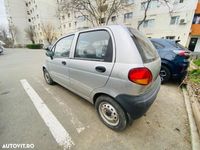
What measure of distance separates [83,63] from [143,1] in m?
Result: 19.2

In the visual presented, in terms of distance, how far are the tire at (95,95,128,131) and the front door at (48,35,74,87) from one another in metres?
1.18

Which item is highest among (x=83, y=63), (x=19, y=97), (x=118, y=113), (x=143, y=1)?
(x=143, y=1)

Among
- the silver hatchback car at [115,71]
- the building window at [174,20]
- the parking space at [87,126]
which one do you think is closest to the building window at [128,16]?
the building window at [174,20]

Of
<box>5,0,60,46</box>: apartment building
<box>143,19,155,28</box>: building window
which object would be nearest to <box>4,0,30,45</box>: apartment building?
<box>5,0,60,46</box>: apartment building

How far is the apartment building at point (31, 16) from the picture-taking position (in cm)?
3281

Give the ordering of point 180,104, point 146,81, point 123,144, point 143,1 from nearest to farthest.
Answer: point 146,81 < point 123,144 < point 180,104 < point 143,1

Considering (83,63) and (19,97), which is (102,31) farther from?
(19,97)

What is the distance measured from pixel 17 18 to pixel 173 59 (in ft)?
161

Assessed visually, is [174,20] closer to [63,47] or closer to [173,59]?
[173,59]

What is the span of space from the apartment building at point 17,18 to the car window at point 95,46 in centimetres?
4587

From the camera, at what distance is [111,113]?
203 cm

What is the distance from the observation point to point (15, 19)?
37406mm

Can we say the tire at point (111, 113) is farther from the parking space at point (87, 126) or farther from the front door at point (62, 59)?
the front door at point (62, 59)

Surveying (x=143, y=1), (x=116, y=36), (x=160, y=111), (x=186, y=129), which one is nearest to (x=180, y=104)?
(x=160, y=111)
